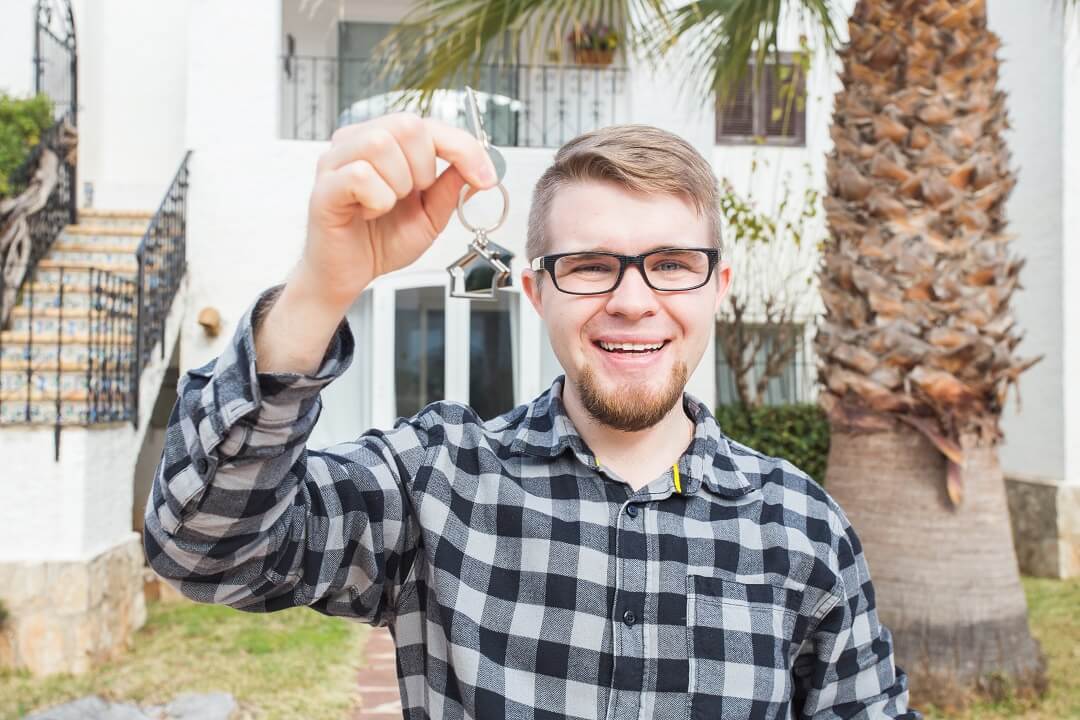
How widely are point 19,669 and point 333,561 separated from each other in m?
4.72

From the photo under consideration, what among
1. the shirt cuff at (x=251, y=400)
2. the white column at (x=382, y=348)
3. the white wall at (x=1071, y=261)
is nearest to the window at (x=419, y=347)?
the white column at (x=382, y=348)

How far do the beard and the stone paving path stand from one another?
10.2ft

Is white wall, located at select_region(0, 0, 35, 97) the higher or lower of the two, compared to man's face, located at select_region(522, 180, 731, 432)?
higher

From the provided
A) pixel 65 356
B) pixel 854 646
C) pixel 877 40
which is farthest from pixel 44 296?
pixel 854 646

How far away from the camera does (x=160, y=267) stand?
22.2ft

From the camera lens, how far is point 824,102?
895 centimetres

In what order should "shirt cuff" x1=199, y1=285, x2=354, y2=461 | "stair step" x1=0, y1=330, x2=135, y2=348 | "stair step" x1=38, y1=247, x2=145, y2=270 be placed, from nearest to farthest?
"shirt cuff" x1=199, y1=285, x2=354, y2=461 → "stair step" x1=0, y1=330, x2=135, y2=348 → "stair step" x1=38, y1=247, x2=145, y2=270

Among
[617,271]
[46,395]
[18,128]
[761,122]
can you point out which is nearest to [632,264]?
[617,271]

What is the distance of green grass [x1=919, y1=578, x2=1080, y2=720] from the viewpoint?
13.9 feet

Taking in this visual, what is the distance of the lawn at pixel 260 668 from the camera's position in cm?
458

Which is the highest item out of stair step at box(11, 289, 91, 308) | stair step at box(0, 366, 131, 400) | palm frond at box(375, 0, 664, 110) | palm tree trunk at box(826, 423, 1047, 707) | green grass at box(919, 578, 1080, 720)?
palm frond at box(375, 0, 664, 110)

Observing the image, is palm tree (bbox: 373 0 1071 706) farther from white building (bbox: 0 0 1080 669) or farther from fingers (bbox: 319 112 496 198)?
fingers (bbox: 319 112 496 198)

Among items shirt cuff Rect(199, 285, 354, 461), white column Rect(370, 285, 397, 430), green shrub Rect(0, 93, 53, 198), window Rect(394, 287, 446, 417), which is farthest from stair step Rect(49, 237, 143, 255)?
shirt cuff Rect(199, 285, 354, 461)

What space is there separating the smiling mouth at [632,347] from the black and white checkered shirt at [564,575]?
0.16m
